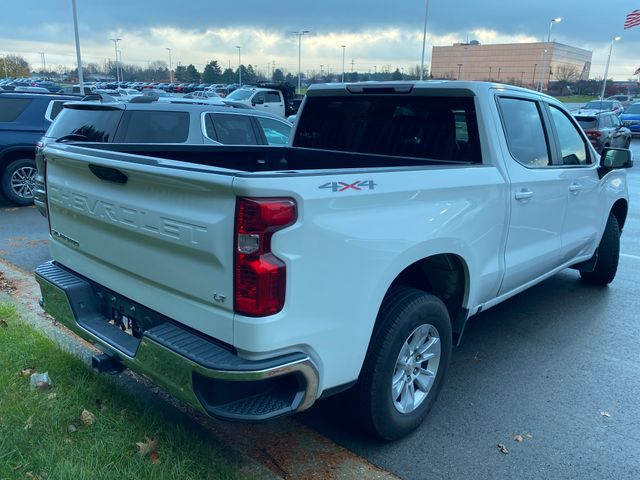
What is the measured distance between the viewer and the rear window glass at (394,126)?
384 cm

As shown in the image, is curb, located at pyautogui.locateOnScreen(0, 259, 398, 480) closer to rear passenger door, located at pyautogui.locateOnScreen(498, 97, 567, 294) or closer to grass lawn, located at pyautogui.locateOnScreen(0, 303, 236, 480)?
grass lawn, located at pyautogui.locateOnScreen(0, 303, 236, 480)

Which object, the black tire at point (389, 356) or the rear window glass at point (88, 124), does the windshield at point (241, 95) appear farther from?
the black tire at point (389, 356)

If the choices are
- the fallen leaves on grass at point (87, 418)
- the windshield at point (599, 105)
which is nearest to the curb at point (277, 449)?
the fallen leaves on grass at point (87, 418)

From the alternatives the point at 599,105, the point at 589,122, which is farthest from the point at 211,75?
the point at 589,122

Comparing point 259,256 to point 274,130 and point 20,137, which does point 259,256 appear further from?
point 20,137

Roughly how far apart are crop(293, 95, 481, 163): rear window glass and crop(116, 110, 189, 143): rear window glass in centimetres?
312

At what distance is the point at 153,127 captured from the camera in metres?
7.25

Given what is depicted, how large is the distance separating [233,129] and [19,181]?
4.45 meters

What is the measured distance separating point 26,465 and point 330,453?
1.53m

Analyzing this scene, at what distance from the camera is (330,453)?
9.85 feet

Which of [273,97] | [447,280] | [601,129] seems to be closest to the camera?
[447,280]

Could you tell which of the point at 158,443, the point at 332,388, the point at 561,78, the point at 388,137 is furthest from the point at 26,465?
the point at 561,78

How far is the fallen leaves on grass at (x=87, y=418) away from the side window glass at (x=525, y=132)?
3.17m

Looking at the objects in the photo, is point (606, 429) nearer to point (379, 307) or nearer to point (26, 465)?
point (379, 307)
